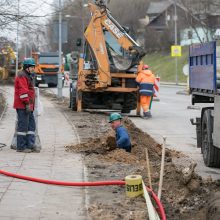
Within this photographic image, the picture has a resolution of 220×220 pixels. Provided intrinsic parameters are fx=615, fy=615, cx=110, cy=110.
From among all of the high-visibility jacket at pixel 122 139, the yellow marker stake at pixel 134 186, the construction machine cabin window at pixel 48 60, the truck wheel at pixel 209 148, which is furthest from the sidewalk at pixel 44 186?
the construction machine cabin window at pixel 48 60

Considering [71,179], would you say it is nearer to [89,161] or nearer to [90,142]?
[89,161]

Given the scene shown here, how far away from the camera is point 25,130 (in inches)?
452

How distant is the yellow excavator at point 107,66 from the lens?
20.9 meters

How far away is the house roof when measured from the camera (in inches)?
4359

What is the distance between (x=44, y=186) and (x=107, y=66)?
1279 centimetres

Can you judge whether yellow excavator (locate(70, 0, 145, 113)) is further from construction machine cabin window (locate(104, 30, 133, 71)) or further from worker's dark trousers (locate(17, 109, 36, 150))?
worker's dark trousers (locate(17, 109, 36, 150))

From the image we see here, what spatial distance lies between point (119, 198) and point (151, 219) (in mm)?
1427

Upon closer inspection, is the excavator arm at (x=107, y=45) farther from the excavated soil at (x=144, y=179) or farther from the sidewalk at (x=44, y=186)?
the excavated soil at (x=144, y=179)

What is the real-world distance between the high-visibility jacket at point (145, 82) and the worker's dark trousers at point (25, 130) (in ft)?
31.6

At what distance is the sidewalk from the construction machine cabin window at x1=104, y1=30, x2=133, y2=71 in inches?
278

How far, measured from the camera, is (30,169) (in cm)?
955

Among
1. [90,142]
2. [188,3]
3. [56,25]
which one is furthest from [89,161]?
[188,3]

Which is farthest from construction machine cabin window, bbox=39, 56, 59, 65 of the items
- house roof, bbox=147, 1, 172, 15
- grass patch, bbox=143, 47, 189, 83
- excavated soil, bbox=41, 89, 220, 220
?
house roof, bbox=147, 1, 172, 15

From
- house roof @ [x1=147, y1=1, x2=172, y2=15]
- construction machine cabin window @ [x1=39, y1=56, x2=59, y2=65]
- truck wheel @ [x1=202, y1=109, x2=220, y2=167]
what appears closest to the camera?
truck wheel @ [x1=202, y1=109, x2=220, y2=167]
